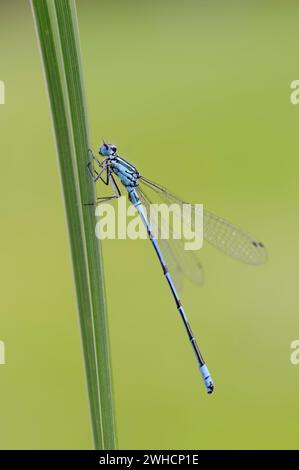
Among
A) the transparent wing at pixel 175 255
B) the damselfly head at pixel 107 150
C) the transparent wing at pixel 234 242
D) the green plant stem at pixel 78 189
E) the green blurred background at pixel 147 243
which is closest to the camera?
the green plant stem at pixel 78 189

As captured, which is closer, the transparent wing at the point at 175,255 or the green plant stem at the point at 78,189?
the green plant stem at the point at 78,189

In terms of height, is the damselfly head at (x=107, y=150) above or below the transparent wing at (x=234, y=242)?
above

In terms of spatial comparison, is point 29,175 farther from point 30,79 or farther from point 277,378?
point 277,378

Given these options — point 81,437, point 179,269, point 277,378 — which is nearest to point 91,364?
point 179,269

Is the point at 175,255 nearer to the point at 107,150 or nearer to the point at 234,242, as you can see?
the point at 234,242

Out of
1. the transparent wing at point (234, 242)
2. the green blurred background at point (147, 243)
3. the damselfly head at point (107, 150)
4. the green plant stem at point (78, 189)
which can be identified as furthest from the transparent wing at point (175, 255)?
the green blurred background at point (147, 243)

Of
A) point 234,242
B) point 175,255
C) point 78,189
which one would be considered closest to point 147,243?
point 175,255

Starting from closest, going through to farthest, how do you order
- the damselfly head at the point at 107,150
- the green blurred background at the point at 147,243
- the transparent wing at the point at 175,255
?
1. the damselfly head at the point at 107,150
2. the transparent wing at the point at 175,255
3. the green blurred background at the point at 147,243

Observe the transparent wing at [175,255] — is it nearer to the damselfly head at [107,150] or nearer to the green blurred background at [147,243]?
the damselfly head at [107,150]
